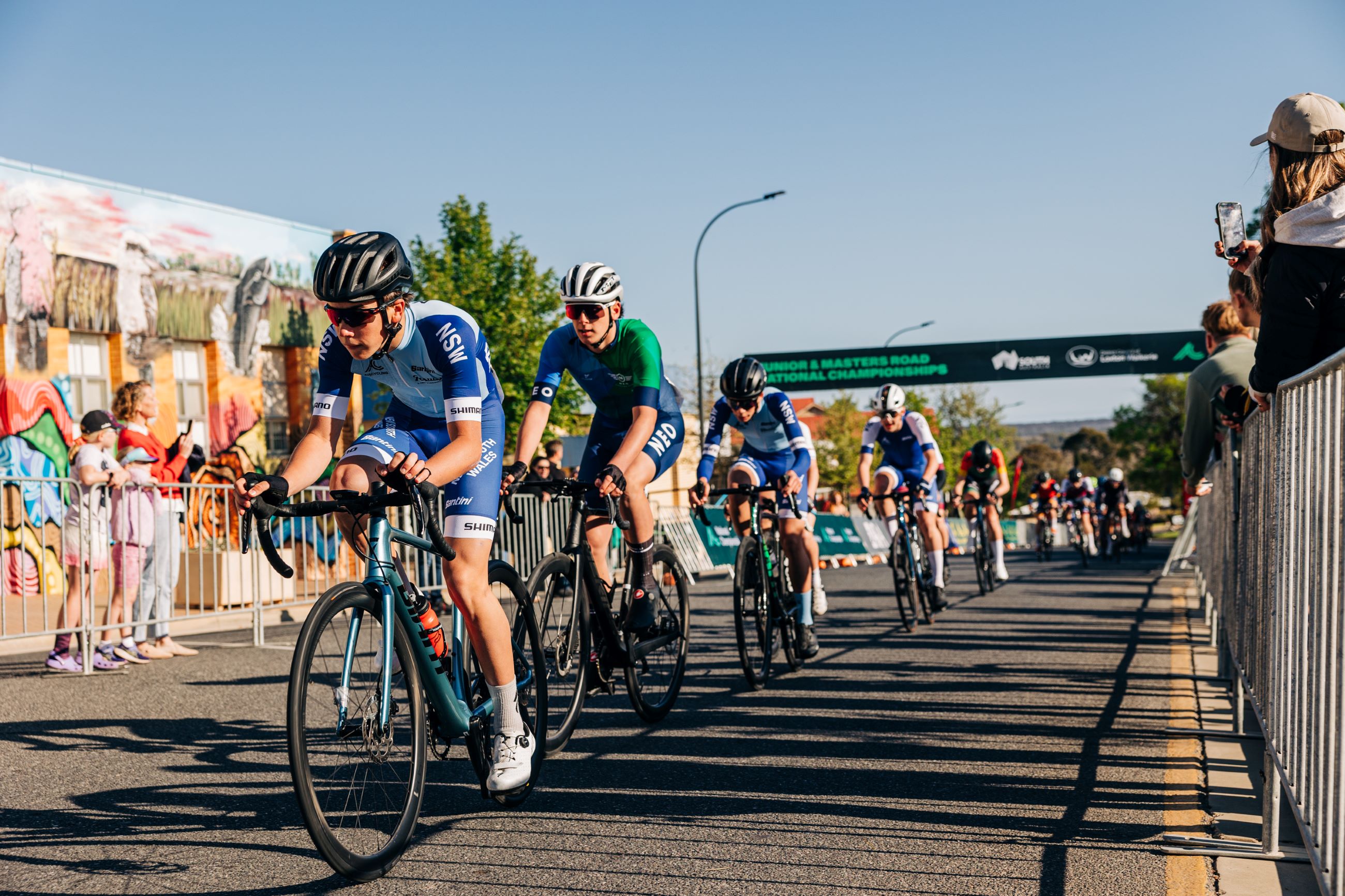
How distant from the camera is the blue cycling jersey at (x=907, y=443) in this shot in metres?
12.0

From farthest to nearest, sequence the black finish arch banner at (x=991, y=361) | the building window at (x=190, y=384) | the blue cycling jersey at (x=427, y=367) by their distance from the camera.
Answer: the black finish arch banner at (x=991, y=361), the building window at (x=190, y=384), the blue cycling jersey at (x=427, y=367)

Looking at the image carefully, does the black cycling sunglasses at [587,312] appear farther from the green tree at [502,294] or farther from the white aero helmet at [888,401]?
the green tree at [502,294]

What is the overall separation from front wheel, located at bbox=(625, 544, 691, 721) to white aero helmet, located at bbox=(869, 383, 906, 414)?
567 cm

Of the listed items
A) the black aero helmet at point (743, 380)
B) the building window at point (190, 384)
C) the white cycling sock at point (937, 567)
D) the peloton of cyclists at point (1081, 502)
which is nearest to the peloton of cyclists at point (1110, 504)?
the peloton of cyclists at point (1081, 502)

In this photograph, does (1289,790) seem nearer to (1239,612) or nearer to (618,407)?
(1239,612)

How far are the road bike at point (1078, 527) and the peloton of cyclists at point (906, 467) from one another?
41.1 feet

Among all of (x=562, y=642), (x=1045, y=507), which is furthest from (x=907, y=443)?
(x=1045, y=507)

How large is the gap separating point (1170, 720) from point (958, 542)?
29.4 m

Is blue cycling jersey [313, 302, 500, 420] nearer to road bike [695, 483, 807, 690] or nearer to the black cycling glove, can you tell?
the black cycling glove

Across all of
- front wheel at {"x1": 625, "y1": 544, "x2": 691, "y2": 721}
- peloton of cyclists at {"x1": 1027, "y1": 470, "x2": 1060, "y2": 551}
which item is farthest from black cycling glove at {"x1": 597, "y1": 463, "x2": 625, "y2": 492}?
peloton of cyclists at {"x1": 1027, "y1": 470, "x2": 1060, "y2": 551}

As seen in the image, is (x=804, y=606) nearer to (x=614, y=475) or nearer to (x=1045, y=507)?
(x=614, y=475)

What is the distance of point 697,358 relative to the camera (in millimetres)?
34438

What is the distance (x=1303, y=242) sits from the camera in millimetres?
3740

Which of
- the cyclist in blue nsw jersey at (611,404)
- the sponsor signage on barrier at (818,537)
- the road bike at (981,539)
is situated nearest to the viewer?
Result: the cyclist in blue nsw jersey at (611,404)
